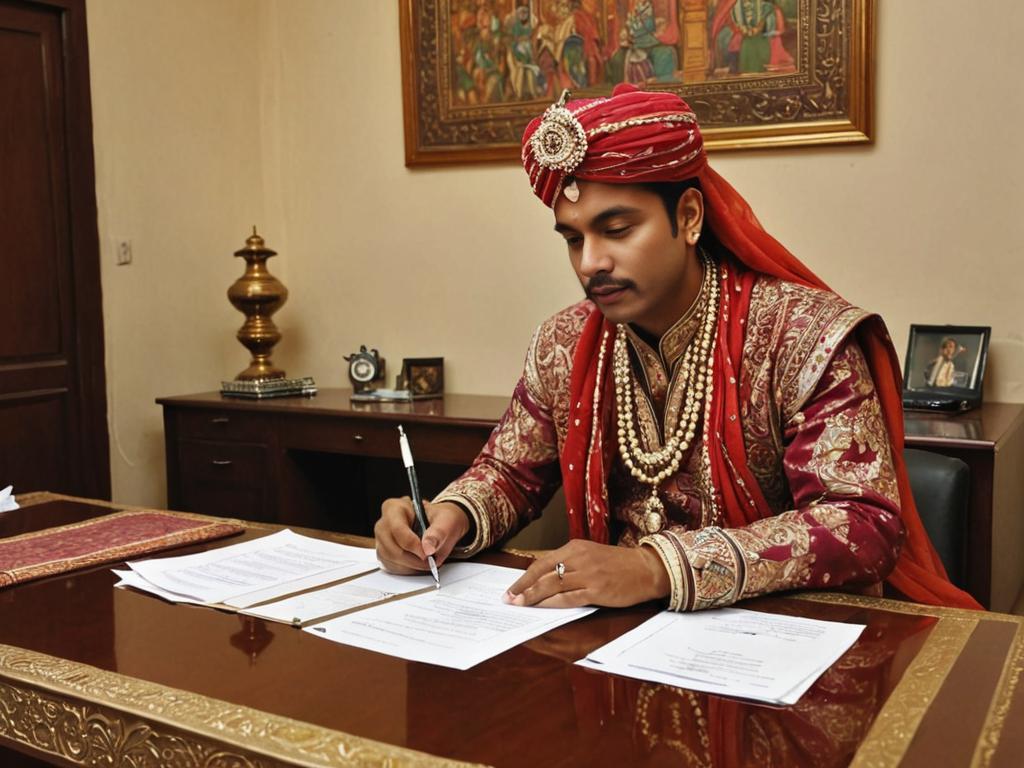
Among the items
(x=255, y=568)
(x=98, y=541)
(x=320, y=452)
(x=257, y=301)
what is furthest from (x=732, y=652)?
(x=257, y=301)

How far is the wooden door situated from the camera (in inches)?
149

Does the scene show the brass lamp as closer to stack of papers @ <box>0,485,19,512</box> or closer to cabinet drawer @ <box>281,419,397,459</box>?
cabinet drawer @ <box>281,419,397,459</box>

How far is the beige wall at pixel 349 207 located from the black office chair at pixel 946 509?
4.32 ft

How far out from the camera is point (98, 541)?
1.89 meters

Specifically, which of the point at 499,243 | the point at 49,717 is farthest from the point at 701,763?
the point at 499,243

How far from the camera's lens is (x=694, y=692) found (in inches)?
44.1

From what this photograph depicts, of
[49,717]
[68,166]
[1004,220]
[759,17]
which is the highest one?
[759,17]

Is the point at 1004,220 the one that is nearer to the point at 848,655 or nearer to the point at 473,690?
the point at 848,655

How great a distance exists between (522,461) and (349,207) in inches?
103

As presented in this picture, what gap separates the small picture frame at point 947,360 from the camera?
3113 mm

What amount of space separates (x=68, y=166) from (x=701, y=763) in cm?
366

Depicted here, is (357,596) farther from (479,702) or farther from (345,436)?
(345,436)

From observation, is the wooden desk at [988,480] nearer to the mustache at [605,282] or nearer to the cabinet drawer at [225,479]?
the mustache at [605,282]

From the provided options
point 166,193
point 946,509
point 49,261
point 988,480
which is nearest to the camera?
point 946,509
